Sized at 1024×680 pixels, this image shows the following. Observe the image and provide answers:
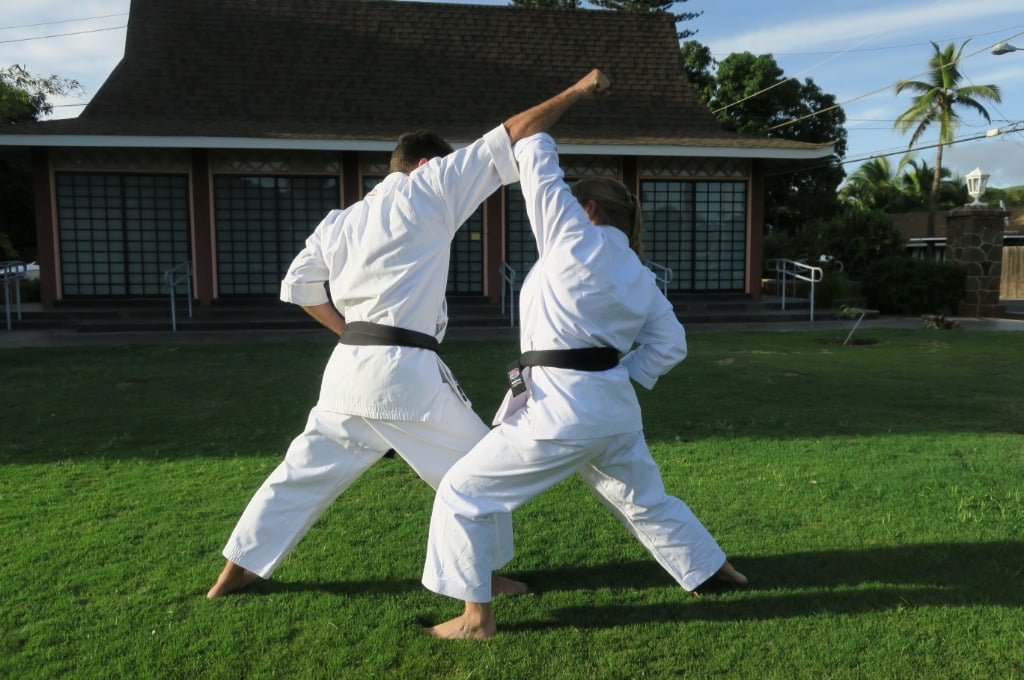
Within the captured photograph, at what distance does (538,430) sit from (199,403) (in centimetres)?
542

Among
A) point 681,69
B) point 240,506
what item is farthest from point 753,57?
point 240,506

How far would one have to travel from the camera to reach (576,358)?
290cm

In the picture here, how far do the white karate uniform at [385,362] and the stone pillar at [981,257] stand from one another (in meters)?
16.5

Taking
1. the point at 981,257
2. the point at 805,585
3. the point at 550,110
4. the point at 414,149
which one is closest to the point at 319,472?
the point at 414,149

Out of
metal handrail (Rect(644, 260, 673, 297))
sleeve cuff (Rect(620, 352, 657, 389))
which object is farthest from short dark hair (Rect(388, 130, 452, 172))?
metal handrail (Rect(644, 260, 673, 297))

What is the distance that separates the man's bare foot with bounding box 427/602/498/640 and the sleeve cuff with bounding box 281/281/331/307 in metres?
1.37

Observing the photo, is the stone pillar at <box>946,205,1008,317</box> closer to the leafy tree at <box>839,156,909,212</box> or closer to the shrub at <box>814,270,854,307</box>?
the shrub at <box>814,270,854,307</box>

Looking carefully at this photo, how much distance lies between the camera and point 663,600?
3275mm

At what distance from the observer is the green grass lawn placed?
2.84m

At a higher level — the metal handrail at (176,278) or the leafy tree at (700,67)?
the leafy tree at (700,67)

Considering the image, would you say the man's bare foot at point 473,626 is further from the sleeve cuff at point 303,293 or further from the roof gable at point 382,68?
Answer: the roof gable at point 382,68

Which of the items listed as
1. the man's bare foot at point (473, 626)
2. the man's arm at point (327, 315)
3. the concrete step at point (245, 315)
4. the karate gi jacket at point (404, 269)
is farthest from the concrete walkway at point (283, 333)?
the man's bare foot at point (473, 626)

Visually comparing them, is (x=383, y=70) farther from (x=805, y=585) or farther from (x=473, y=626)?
(x=473, y=626)

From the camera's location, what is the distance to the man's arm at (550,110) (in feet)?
9.52
